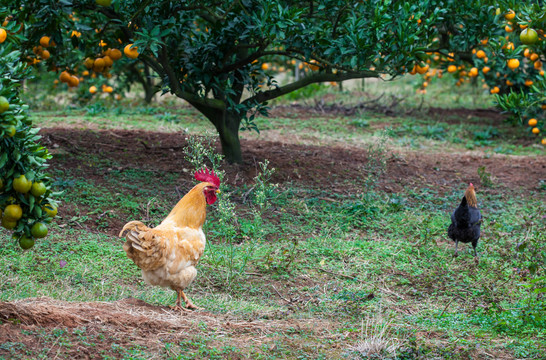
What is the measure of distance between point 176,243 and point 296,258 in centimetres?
174

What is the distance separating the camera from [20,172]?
301 cm

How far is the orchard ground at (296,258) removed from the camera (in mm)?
3623

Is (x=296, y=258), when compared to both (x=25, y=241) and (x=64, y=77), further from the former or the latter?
(x=64, y=77)

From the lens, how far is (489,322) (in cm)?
431

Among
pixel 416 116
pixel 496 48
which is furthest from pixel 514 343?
pixel 416 116

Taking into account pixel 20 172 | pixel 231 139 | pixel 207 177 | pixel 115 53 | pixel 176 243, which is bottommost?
pixel 176 243

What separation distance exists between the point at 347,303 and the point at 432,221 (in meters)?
2.60

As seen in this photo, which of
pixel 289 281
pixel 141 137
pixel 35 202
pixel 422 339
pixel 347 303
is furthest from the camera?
pixel 141 137

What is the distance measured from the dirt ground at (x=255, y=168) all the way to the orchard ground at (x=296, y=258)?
0.08ft

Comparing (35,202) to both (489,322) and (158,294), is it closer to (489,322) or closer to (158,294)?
(158,294)

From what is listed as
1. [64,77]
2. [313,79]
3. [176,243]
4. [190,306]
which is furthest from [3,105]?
[313,79]

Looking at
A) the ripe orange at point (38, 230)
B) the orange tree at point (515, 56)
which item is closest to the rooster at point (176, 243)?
the ripe orange at point (38, 230)

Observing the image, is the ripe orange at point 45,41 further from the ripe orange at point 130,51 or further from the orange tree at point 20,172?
the orange tree at point 20,172

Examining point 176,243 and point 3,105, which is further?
point 176,243
